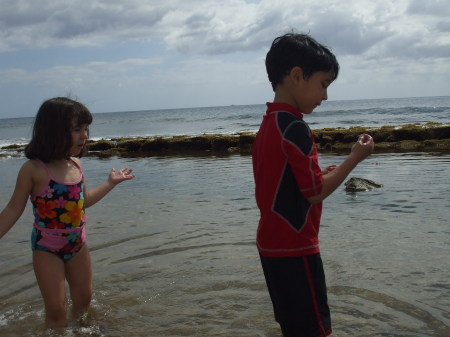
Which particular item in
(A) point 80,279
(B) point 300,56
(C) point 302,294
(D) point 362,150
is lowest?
(A) point 80,279

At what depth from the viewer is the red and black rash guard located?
2578 mm

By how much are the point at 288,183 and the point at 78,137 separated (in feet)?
6.36

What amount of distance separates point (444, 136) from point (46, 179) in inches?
776

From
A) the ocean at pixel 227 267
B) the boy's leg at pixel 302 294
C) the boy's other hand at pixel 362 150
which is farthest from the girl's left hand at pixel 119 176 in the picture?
the boy's other hand at pixel 362 150

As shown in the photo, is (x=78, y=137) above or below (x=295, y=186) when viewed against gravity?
above

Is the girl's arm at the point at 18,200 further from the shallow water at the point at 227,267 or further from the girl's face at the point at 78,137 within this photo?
the shallow water at the point at 227,267

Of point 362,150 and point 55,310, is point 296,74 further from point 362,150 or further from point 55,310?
point 55,310

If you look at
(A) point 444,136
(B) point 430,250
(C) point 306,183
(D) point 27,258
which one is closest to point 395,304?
(B) point 430,250

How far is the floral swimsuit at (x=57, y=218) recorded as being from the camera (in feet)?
12.3

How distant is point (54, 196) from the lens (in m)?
3.77

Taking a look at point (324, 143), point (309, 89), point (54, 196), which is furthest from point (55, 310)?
point (324, 143)

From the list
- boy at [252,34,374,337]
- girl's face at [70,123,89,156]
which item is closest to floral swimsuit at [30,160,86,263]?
girl's face at [70,123,89,156]

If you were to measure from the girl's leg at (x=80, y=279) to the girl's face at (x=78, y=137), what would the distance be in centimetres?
78

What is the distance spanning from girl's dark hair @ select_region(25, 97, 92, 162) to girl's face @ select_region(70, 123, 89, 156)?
1.3 inches
